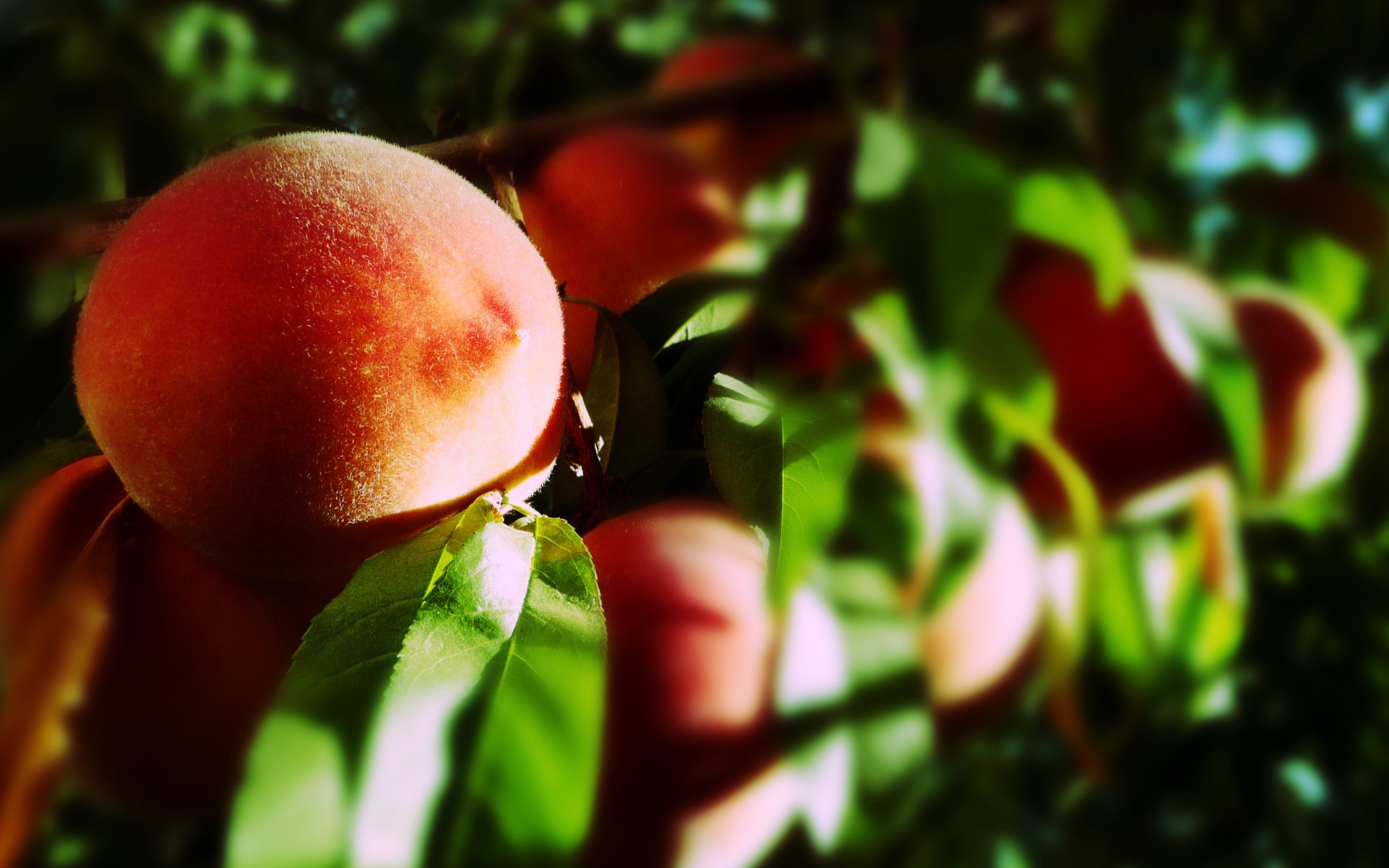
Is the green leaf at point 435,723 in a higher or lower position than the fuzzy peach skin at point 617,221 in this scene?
lower

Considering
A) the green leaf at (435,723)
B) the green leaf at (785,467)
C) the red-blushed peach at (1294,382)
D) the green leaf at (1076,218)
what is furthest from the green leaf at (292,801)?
the red-blushed peach at (1294,382)

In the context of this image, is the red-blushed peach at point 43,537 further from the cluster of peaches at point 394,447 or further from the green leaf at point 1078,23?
the green leaf at point 1078,23

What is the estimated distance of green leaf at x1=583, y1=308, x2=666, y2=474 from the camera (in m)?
0.35

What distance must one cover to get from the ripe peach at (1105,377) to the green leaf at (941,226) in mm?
91

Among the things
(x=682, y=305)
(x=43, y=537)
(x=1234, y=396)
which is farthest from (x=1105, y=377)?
(x=43, y=537)

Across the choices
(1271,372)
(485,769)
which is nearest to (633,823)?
(485,769)

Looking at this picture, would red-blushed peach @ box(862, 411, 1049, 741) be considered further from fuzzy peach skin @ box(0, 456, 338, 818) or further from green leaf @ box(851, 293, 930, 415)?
fuzzy peach skin @ box(0, 456, 338, 818)

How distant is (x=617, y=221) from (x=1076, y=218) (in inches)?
6.7

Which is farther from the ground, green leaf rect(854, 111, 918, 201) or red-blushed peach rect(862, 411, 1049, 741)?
green leaf rect(854, 111, 918, 201)

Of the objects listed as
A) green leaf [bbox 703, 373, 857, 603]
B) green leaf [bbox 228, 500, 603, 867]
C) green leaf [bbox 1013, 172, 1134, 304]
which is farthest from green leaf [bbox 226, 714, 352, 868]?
green leaf [bbox 1013, 172, 1134, 304]

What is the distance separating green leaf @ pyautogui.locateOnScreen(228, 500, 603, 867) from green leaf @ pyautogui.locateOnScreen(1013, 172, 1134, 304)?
0.15 meters

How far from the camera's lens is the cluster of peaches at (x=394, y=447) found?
0.26 metres

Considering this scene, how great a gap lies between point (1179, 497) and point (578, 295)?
220mm

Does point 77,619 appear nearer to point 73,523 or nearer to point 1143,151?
point 73,523
